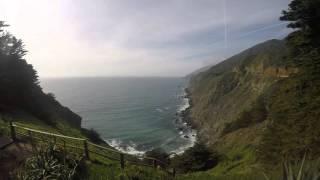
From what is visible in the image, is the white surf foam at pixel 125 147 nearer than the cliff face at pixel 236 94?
Yes

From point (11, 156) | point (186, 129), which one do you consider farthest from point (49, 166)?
point (186, 129)

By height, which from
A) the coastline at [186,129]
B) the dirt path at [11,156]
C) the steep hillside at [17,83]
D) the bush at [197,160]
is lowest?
the coastline at [186,129]

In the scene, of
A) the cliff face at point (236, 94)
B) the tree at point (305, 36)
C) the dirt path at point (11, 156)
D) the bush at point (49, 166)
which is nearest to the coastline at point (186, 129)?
the cliff face at point (236, 94)

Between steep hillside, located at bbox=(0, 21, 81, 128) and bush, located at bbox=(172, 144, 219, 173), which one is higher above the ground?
steep hillside, located at bbox=(0, 21, 81, 128)

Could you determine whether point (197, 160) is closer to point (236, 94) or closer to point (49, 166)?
point (49, 166)

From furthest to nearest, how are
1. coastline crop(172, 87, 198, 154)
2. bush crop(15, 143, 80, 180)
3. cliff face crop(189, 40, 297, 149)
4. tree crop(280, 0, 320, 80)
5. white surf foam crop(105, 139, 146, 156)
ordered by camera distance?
cliff face crop(189, 40, 297, 149), coastline crop(172, 87, 198, 154), white surf foam crop(105, 139, 146, 156), tree crop(280, 0, 320, 80), bush crop(15, 143, 80, 180)

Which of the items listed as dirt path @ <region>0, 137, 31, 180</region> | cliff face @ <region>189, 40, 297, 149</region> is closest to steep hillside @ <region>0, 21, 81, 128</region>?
dirt path @ <region>0, 137, 31, 180</region>

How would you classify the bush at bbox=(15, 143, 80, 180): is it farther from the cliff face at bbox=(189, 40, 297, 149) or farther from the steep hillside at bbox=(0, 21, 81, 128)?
the cliff face at bbox=(189, 40, 297, 149)

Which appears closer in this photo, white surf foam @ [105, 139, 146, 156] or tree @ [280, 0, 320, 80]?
tree @ [280, 0, 320, 80]

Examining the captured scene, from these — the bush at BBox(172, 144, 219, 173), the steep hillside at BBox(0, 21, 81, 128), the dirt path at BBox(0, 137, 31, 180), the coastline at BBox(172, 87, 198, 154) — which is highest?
the steep hillside at BBox(0, 21, 81, 128)

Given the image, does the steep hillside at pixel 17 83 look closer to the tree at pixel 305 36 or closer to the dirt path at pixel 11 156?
the dirt path at pixel 11 156
